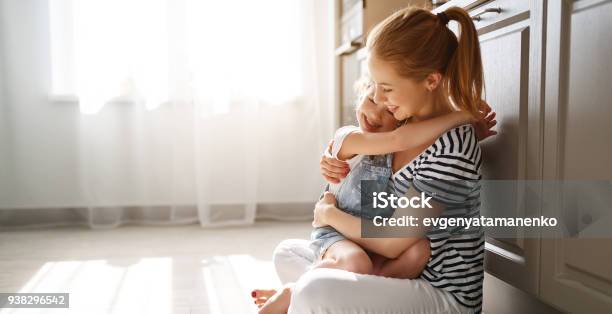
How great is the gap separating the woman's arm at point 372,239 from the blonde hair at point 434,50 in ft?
0.76

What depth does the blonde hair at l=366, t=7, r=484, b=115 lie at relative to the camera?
1.11 meters

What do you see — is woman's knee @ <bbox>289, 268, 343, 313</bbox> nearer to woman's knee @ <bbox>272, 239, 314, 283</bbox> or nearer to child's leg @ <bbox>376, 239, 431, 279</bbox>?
child's leg @ <bbox>376, 239, 431, 279</bbox>

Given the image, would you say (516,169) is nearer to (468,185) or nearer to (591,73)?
(468,185)

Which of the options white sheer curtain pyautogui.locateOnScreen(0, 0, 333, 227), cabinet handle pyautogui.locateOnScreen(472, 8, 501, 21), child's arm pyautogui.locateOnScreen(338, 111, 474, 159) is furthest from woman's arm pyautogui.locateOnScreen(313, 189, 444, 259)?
white sheer curtain pyautogui.locateOnScreen(0, 0, 333, 227)

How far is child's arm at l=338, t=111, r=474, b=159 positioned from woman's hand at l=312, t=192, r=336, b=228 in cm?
16

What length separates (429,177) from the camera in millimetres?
1114

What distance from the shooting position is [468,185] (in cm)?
113

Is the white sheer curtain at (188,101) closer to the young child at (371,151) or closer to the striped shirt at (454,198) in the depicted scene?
the young child at (371,151)

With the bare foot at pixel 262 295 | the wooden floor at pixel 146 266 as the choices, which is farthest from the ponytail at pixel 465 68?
the wooden floor at pixel 146 266

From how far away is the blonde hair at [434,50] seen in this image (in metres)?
1.11

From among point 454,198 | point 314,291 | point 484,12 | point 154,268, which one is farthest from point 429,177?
point 154,268

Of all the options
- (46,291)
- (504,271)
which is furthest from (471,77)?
(46,291)

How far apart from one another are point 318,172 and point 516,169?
6.35 ft

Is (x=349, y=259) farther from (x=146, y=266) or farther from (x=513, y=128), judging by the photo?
(x=146, y=266)
